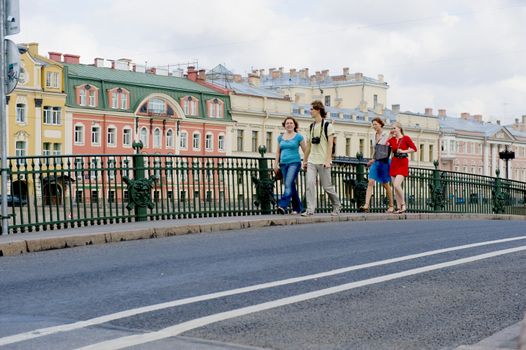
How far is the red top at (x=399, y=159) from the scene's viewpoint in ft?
63.2

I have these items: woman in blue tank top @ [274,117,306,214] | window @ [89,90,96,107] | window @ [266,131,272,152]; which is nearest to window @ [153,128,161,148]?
window @ [89,90,96,107]

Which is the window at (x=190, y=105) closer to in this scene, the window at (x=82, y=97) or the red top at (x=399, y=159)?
the window at (x=82, y=97)

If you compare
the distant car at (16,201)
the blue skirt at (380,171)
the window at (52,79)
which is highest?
the window at (52,79)

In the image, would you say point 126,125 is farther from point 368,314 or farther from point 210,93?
point 368,314

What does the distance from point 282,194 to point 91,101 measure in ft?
217

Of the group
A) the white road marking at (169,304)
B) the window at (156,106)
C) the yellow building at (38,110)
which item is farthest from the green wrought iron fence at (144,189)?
the window at (156,106)

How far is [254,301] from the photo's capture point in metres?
7.23

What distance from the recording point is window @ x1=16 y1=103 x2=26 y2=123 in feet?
252

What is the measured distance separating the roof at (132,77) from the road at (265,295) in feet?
237

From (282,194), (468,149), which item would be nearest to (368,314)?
(282,194)

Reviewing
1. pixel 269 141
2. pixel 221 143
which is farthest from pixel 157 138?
pixel 269 141

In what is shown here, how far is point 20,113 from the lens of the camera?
77188 mm

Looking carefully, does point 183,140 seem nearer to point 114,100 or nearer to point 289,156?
point 114,100

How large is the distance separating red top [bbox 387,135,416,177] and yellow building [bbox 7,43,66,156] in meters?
61.0
